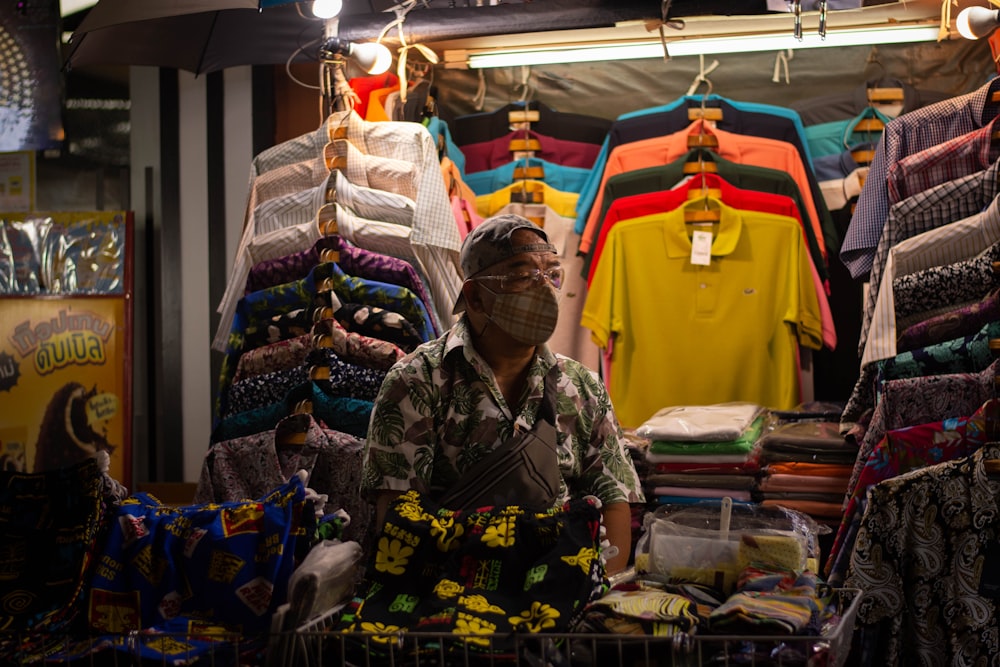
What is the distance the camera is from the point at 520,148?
16.7 feet

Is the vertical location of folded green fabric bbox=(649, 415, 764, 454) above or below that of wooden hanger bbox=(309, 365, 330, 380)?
below

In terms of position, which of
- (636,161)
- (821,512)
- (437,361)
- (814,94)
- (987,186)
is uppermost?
(814,94)

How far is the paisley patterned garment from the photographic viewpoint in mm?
3010

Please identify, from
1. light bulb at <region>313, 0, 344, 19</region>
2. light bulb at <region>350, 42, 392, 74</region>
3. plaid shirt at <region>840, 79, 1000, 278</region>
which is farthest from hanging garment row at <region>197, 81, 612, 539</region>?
plaid shirt at <region>840, 79, 1000, 278</region>

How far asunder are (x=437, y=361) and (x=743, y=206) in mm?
2082

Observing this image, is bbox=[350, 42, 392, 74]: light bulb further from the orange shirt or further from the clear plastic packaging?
the clear plastic packaging

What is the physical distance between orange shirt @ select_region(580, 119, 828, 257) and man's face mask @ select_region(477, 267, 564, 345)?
74.2 inches

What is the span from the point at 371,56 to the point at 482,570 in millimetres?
2400

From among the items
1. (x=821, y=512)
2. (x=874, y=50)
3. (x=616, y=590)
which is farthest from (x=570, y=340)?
(x=616, y=590)

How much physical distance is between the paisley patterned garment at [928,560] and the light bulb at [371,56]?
7.44 ft

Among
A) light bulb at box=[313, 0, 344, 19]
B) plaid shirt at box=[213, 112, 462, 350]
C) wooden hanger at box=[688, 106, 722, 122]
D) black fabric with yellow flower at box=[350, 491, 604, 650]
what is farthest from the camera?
wooden hanger at box=[688, 106, 722, 122]

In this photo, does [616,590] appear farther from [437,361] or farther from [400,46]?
[400,46]

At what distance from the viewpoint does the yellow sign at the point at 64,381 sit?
16.8 feet

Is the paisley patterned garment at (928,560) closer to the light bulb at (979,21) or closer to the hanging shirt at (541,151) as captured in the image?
the light bulb at (979,21)
